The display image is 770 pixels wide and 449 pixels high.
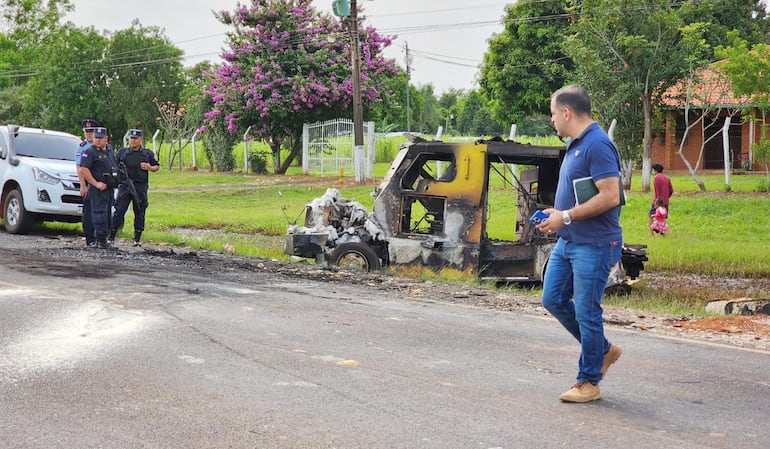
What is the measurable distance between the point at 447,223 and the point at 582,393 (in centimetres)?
640

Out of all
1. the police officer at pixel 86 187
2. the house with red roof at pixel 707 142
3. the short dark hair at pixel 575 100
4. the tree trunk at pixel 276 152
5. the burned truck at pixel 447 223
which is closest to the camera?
the short dark hair at pixel 575 100

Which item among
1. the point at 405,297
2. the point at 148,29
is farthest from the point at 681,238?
the point at 148,29

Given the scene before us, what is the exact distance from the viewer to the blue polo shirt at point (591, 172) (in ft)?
18.4

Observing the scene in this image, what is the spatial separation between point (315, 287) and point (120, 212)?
544 cm

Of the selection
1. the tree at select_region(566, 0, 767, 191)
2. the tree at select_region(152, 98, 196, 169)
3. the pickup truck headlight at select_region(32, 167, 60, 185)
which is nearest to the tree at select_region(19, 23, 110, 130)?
the tree at select_region(152, 98, 196, 169)

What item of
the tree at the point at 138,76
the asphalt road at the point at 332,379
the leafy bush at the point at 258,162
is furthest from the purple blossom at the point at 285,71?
the asphalt road at the point at 332,379

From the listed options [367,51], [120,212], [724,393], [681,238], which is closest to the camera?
[724,393]

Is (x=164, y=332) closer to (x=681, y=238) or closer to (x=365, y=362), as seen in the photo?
(x=365, y=362)

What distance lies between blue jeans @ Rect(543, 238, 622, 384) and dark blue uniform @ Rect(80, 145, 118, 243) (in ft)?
32.0

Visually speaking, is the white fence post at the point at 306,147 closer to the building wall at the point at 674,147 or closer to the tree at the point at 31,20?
the building wall at the point at 674,147

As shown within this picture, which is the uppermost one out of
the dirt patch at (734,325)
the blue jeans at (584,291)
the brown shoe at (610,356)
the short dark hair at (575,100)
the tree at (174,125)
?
the tree at (174,125)

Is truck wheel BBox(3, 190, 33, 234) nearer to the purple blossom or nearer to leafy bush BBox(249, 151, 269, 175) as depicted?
the purple blossom

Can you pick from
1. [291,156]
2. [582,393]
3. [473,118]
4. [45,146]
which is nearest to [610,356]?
[582,393]

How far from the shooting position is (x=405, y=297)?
10320mm
